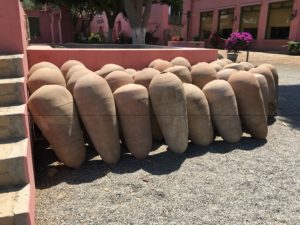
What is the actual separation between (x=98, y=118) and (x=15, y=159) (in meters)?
1.17

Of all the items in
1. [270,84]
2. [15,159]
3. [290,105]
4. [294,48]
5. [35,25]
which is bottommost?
[290,105]

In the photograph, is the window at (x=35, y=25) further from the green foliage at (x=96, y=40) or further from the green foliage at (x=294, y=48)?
the green foliage at (x=294, y=48)

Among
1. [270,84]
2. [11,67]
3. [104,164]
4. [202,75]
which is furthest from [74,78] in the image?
[270,84]

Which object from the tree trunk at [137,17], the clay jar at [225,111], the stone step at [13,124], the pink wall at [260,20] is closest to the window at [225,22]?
the pink wall at [260,20]

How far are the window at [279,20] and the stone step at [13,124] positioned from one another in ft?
71.1

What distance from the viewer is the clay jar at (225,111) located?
4.21 m

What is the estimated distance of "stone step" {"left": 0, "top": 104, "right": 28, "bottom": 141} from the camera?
111 inches

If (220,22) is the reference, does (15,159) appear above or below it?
below

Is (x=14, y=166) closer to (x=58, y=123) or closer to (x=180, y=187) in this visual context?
(x=58, y=123)

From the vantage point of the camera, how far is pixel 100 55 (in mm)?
5770

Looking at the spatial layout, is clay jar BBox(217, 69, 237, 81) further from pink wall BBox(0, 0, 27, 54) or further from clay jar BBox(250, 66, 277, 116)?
pink wall BBox(0, 0, 27, 54)

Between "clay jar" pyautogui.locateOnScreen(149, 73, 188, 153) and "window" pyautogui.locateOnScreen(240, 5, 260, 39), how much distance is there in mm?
21712

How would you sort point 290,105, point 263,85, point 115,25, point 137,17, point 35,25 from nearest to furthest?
point 263,85, point 290,105, point 137,17, point 35,25, point 115,25

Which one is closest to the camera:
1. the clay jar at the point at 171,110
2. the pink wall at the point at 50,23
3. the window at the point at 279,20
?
the clay jar at the point at 171,110
